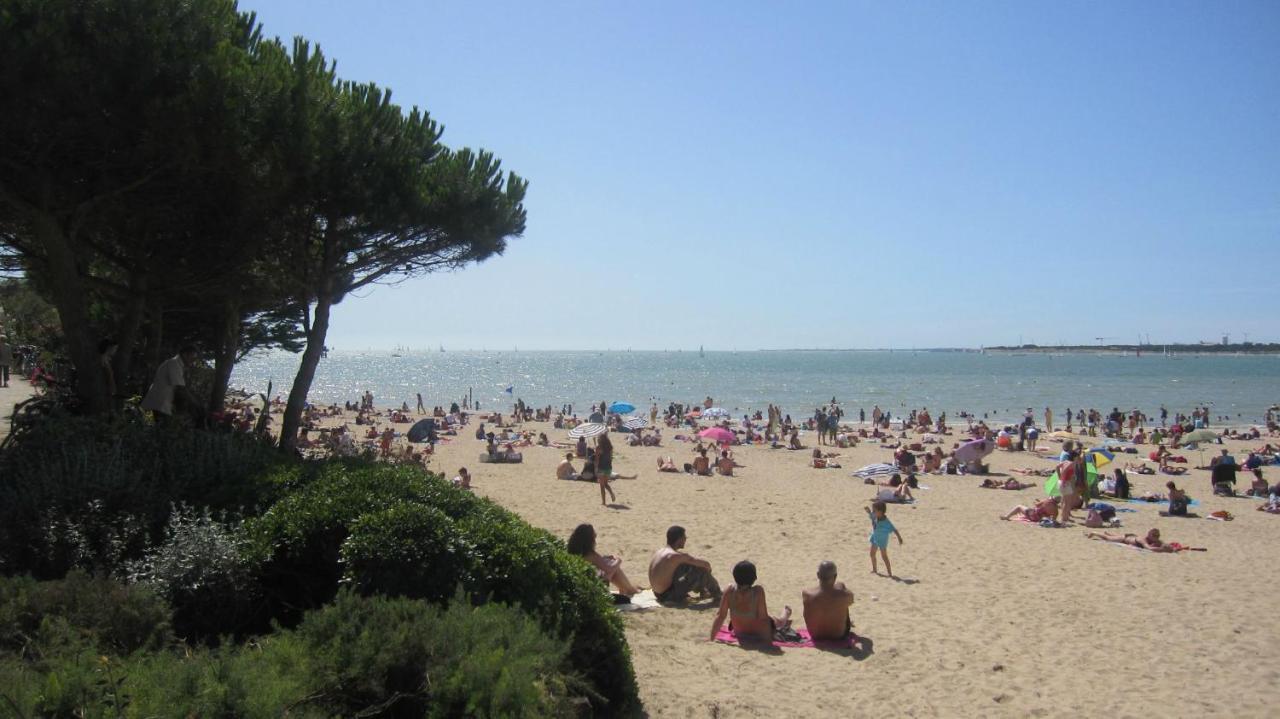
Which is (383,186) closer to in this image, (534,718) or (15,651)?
(15,651)

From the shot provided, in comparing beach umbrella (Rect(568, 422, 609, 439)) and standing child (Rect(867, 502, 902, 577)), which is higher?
standing child (Rect(867, 502, 902, 577))

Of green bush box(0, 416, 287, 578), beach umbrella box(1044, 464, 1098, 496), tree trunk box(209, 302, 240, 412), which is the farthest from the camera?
beach umbrella box(1044, 464, 1098, 496)

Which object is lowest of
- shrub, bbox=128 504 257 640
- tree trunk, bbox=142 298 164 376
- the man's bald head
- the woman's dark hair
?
the man's bald head

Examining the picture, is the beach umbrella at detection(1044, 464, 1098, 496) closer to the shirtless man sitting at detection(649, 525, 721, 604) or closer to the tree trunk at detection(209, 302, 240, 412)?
the shirtless man sitting at detection(649, 525, 721, 604)

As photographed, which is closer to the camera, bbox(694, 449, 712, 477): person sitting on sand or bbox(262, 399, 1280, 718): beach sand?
A: bbox(262, 399, 1280, 718): beach sand

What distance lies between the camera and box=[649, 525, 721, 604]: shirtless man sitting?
7453mm

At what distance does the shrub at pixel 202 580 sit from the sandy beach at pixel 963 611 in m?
2.40

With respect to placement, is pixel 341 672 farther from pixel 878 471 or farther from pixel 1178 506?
pixel 878 471

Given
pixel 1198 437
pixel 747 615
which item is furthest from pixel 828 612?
pixel 1198 437

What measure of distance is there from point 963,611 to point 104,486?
7.13m

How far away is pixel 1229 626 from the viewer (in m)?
7.20

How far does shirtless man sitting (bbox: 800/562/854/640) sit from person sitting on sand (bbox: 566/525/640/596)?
1.70 metres

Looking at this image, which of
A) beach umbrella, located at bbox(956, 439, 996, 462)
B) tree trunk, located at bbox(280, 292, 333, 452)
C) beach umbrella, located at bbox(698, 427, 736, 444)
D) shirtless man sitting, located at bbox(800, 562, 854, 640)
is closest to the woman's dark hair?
shirtless man sitting, located at bbox(800, 562, 854, 640)

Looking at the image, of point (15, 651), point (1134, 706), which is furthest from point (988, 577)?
point (15, 651)
